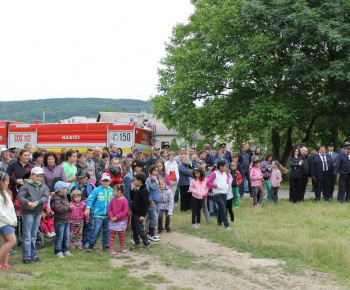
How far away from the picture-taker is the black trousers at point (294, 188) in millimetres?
15562

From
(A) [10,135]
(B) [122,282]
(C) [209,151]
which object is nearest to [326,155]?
(C) [209,151]

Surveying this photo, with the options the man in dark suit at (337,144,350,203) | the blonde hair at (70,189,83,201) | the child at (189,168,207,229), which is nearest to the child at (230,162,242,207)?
the child at (189,168,207,229)

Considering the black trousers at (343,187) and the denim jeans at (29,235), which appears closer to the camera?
the denim jeans at (29,235)

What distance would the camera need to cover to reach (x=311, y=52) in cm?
2261

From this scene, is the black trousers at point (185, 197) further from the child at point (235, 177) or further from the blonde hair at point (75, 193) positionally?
the blonde hair at point (75, 193)

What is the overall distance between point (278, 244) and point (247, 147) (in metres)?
7.74

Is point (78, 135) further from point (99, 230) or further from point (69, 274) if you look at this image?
point (69, 274)

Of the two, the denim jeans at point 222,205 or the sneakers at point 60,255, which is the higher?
the denim jeans at point 222,205

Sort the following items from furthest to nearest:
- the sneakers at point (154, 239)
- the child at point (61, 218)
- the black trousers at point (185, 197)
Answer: the black trousers at point (185, 197), the sneakers at point (154, 239), the child at point (61, 218)

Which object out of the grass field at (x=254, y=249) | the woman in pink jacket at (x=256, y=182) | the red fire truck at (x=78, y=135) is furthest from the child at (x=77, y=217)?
the red fire truck at (x=78, y=135)

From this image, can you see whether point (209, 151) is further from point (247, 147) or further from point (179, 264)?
point (179, 264)

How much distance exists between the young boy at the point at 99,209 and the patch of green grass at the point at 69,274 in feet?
1.85

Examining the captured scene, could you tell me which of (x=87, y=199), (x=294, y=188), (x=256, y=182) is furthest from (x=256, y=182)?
(x=87, y=199)

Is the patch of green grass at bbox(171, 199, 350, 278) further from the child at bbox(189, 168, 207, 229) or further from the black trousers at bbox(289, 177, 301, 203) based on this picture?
the black trousers at bbox(289, 177, 301, 203)
